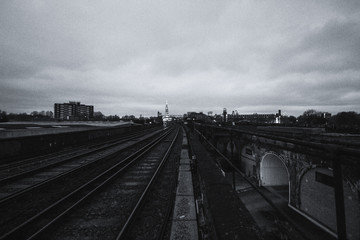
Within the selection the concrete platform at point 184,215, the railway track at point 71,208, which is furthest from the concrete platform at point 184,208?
the railway track at point 71,208

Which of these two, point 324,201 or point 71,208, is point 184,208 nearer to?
point 71,208

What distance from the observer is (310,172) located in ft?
44.1

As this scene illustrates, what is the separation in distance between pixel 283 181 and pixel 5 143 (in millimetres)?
25699

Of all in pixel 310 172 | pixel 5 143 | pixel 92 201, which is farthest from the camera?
pixel 310 172

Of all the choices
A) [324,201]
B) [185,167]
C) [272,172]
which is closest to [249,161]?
[272,172]

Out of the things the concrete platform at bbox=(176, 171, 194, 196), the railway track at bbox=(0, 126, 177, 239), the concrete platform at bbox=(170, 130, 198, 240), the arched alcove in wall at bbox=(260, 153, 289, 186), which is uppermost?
the concrete platform at bbox=(176, 171, 194, 196)

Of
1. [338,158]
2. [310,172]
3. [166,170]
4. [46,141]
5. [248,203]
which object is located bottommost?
[248,203]

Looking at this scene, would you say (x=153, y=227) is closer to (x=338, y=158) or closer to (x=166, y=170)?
(x=338, y=158)

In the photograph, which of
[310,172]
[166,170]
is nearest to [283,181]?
[310,172]

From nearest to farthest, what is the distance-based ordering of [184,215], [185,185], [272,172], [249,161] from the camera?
[184,215], [185,185], [272,172], [249,161]

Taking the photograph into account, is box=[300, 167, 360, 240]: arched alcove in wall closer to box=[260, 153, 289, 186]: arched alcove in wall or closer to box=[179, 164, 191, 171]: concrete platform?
box=[260, 153, 289, 186]: arched alcove in wall

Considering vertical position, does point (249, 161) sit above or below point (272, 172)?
above

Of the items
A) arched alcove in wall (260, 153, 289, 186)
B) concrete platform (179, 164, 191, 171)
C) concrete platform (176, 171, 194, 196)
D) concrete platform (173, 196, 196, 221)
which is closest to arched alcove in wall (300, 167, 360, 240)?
arched alcove in wall (260, 153, 289, 186)

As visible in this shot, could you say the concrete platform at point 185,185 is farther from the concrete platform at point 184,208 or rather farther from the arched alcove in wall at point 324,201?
the arched alcove in wall at point 324,201
